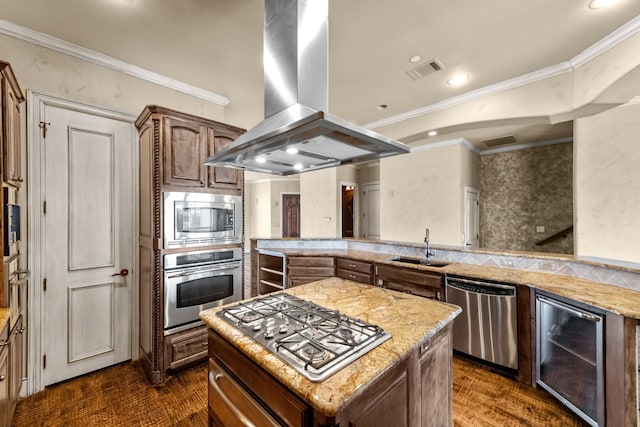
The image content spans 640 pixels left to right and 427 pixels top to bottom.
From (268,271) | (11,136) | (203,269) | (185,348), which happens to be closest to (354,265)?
(268,271)

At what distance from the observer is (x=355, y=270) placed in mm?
3520

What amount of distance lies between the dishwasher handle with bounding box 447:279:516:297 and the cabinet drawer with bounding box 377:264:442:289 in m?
0.14

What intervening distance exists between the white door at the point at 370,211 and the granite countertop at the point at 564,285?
11.3 ft

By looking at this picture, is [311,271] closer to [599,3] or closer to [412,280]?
[412,280]

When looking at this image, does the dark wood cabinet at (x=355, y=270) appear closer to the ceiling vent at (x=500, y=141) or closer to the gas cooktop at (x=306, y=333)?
the gas cooktop at (x=306, y=333)

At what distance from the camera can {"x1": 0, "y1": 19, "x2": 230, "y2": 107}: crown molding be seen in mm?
2074

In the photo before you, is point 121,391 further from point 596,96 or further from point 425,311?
point 596,96

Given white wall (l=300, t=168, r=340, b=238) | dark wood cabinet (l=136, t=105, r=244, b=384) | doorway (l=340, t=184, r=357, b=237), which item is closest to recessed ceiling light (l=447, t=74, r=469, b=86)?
dark wood cabinet (l=136, t=105, r=244, b=384)

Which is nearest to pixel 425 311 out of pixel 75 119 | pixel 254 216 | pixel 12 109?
pixel 12 109

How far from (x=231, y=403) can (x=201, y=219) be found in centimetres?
168

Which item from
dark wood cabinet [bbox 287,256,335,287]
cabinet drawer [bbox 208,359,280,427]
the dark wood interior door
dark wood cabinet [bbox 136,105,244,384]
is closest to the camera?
cabinet drawer [bbox 208,359,280,427]

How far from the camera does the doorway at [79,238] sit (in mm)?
2191

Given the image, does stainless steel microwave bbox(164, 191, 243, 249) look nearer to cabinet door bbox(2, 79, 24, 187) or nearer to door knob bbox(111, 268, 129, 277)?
door knob bbox(111, 268, 129, 277)

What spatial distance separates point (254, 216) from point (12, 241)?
8.05m
